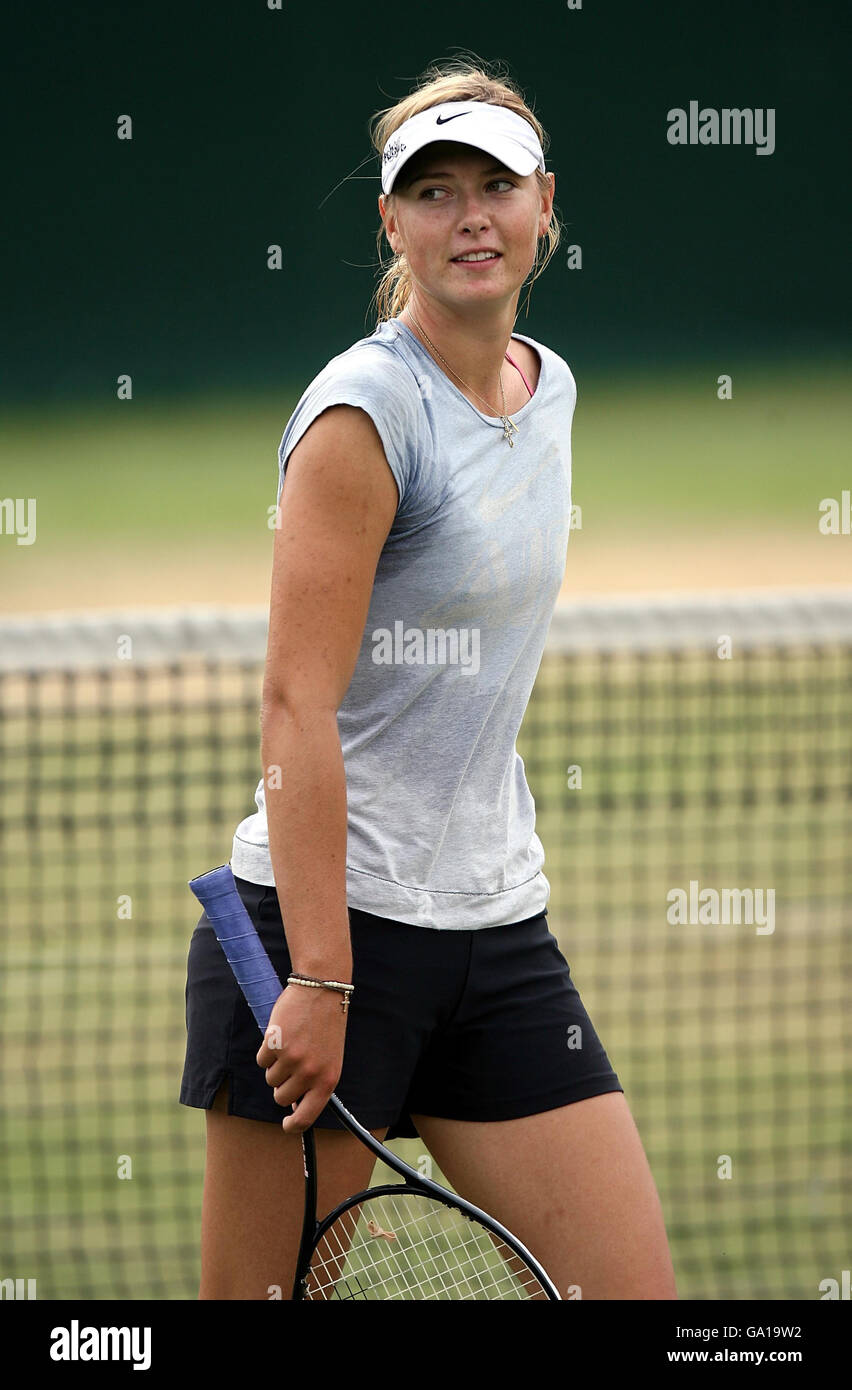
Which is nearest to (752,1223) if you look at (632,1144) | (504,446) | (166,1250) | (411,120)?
(166,1250)

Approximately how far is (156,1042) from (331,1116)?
295cm

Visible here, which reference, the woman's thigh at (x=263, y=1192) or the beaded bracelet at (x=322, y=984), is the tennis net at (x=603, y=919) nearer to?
the woman's thigh at (x=263, y=1192)

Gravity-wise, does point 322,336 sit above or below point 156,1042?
above

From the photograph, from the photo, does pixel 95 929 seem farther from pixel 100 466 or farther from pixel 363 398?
pixel 100 466

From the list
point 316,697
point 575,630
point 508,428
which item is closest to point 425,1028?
point 316,697

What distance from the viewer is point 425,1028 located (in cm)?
208

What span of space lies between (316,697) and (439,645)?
0.20 metres

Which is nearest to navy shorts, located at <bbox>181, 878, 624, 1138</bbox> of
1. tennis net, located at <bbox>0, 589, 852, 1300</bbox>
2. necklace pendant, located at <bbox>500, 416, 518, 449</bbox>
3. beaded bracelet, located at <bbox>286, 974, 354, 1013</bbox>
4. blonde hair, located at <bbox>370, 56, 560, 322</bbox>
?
beaded bracelet, located at <bbox>286, 974, 354, 1013</bbox>

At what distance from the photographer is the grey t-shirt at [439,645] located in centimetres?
197

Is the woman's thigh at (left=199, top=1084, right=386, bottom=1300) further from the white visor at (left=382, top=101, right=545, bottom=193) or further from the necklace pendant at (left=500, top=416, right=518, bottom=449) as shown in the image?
the white visor at (left=382, top=101, right=545, bottom=193)

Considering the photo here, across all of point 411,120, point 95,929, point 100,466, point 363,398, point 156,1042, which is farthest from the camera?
point 100,466

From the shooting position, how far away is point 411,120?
2.07 m

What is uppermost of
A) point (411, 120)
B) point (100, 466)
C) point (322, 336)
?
point (322, 336)

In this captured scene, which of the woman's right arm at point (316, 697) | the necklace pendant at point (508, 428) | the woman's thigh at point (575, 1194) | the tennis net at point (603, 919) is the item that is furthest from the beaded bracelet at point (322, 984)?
the tennis net at point (603, 919)
